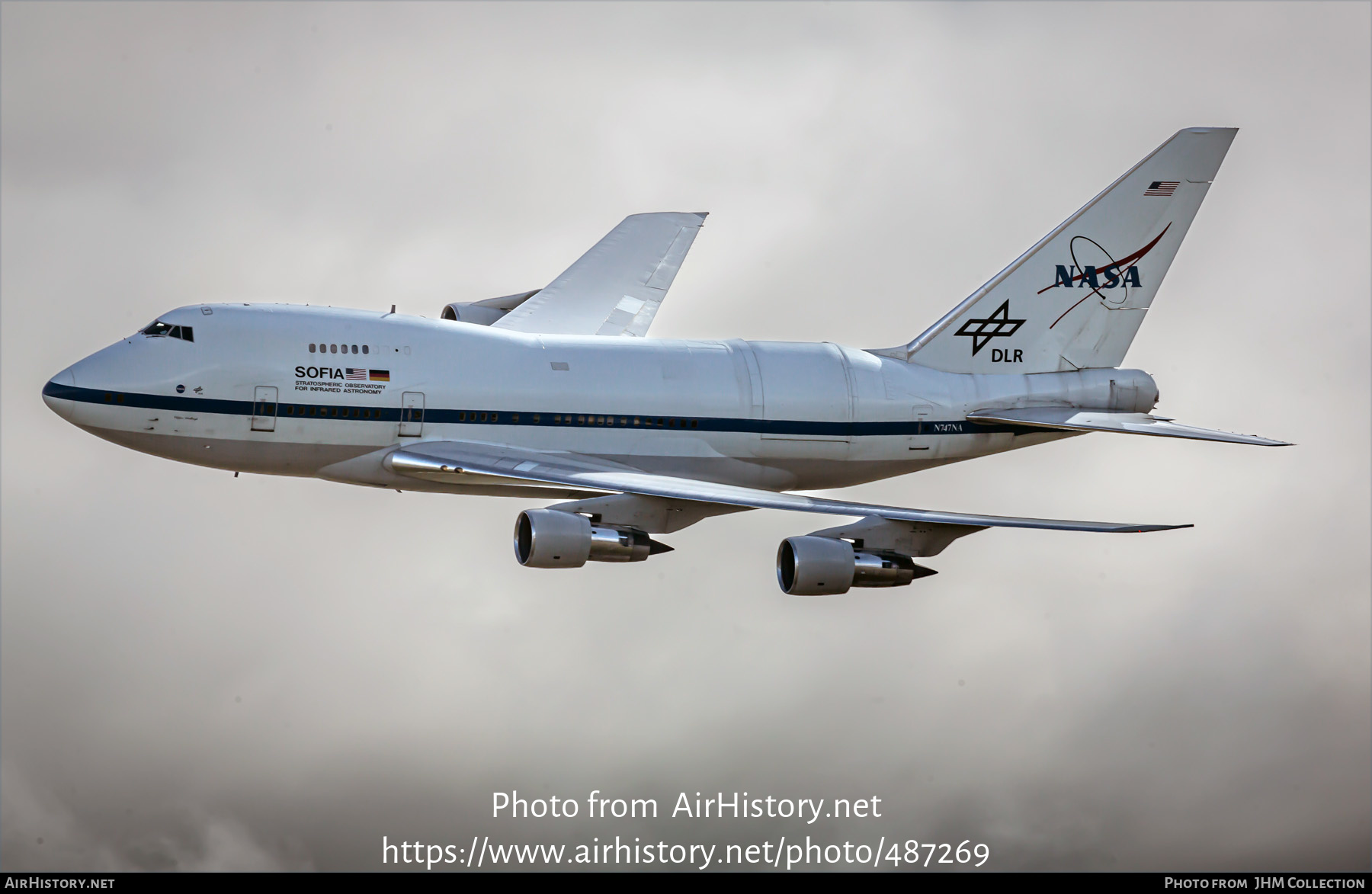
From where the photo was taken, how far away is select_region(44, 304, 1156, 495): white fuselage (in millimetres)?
28766

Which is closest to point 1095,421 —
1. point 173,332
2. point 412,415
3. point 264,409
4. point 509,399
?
point 509,399

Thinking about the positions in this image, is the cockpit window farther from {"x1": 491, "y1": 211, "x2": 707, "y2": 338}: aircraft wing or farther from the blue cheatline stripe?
{"x1": 491, "y1": 211, "x2": 707, "y2": 338}: aircraft wing

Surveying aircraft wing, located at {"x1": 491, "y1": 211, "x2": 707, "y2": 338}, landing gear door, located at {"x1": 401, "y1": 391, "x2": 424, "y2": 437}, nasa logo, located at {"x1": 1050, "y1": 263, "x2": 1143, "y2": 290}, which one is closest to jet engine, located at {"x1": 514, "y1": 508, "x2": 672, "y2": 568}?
landing gear door, located at {"x1": 401, "y1": 391, "x2": 424, "y2": 437}

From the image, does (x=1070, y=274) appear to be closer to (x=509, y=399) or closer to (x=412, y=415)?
(x=509, y=399)

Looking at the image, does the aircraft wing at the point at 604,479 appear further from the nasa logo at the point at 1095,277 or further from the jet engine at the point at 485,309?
the nasa logo at the point at 1095,277

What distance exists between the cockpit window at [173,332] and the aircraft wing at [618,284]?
7.57 m

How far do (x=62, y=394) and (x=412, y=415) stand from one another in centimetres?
654

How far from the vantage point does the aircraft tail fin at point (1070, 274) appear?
33.8 metres

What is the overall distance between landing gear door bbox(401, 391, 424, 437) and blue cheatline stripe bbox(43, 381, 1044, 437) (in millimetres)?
63

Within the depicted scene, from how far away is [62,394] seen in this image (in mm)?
28578

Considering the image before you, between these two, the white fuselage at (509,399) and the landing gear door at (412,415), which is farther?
the landing gear door at (412,415)

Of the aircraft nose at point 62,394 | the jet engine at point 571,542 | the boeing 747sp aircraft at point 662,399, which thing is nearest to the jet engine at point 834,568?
the boeing 747sp aircraft at point 662,399

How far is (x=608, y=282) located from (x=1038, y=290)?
10.3 metres

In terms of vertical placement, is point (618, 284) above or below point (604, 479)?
above
